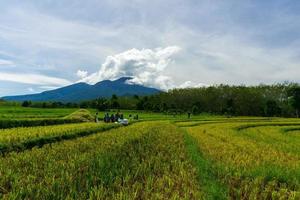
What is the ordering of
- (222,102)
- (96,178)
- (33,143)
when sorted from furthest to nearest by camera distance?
(222,102)
(33,143)
(96,178)

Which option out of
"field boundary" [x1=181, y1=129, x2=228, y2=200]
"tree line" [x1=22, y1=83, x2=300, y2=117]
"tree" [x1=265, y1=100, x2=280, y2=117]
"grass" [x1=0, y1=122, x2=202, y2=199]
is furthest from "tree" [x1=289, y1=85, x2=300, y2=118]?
"grass" [x1=0, y1=122, x2=202, y2=199]

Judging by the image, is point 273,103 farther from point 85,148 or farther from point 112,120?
point 85,148

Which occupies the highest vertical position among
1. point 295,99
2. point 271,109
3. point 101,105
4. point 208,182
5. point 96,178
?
point 295,99

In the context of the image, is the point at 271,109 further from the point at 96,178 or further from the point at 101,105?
the point at 96,178

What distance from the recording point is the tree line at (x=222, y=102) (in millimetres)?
77312

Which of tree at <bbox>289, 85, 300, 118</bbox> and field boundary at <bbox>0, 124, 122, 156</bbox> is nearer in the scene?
field boundary at <bbox>0, 124, 122, 156</bbox>

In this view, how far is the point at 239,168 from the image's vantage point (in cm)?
853

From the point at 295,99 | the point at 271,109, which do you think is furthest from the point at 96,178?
the point at 271,109

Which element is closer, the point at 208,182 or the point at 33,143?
the point at 208,182

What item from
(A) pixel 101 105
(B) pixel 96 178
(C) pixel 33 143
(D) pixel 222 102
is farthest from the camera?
A: (D) pixel 222 102

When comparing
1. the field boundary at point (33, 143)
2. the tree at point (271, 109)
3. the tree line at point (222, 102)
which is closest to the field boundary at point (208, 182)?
the field boundary at point (33, 143)

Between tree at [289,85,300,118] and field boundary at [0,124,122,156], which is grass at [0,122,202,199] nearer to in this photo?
field boundary at [0,124,122,156]

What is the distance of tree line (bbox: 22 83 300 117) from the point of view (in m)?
77.3

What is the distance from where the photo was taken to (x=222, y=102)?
88.2 m
